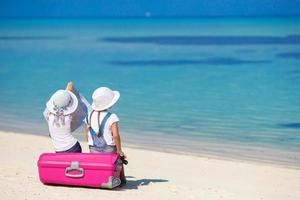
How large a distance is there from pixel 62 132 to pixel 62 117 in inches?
5.4

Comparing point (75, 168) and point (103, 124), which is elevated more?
point (103, 124)

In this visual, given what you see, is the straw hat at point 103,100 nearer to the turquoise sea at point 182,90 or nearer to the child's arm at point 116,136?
the child's arm at point 116,136

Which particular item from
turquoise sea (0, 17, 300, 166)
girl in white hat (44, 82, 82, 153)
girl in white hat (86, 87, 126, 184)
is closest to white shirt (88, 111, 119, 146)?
girl in white hat (86, 87, 126, 184)

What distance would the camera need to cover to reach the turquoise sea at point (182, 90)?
10695 mm

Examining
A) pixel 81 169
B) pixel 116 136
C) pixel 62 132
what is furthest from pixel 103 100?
pixel 81 169

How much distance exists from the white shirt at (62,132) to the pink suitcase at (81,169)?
242mm

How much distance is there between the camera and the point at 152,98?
16.0 meters

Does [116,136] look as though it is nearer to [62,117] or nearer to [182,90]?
[62,117]

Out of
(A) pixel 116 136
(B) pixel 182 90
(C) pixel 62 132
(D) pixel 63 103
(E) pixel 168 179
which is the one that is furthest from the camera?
(B) pixel 182 90

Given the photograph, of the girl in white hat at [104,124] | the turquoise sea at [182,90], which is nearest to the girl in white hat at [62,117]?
the girl in white hat at [104,124]

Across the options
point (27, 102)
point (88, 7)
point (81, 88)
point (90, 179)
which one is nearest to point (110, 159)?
point (90, 179)

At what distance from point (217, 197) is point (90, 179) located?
1.08 m

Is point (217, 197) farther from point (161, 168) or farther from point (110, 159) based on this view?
point (161, 168)

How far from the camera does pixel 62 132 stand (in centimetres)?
687
